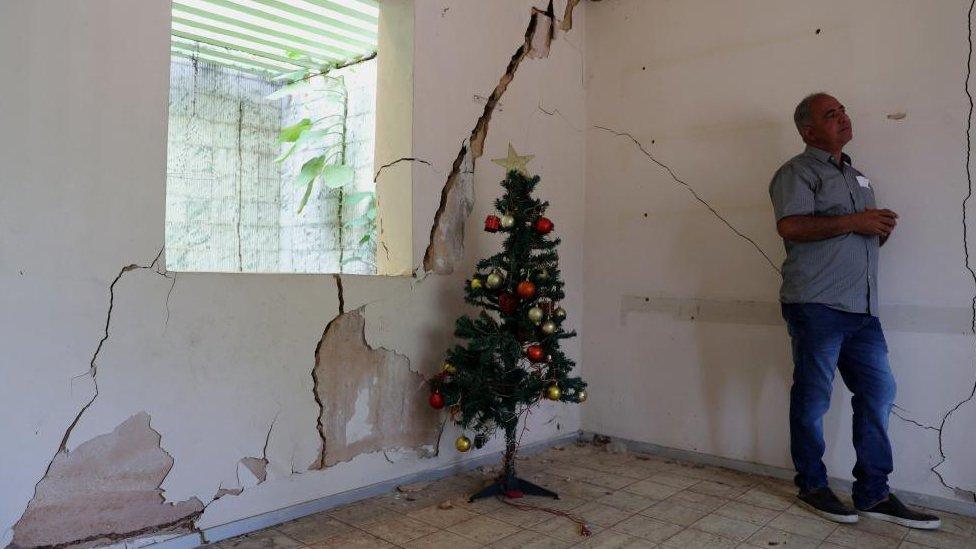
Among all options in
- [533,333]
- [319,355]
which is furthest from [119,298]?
[533,333]

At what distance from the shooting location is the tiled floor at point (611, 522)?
7.00 ft

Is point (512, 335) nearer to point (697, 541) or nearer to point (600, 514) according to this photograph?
point (600, 514)

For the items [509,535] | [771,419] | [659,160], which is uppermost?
[659,160]

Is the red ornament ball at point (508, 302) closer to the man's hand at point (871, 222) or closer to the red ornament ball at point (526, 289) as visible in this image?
the red ornament ball at point (526, 289)

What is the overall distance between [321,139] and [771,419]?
11.1ft

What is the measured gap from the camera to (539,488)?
8.54 feet

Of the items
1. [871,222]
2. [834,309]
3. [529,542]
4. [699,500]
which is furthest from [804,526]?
[871,222]

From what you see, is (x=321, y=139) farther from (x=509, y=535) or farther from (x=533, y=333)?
(x=509, y=535)

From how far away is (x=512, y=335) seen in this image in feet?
8.24

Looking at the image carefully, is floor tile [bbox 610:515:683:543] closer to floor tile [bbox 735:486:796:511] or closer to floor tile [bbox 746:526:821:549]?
floor tile [bbox 746:526:821:549]

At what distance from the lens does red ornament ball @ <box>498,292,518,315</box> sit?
99.8 inches

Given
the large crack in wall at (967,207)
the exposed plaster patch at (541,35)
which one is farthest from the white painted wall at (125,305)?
the large crack in wall at (967,207)

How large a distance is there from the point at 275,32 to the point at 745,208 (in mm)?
2762

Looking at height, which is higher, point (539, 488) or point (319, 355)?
point (319, 355)
